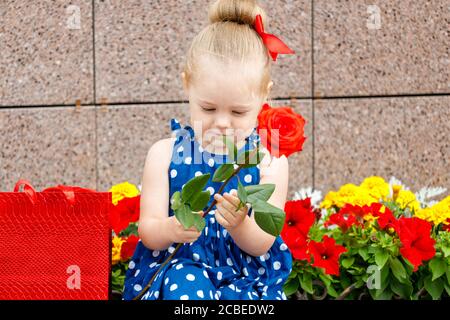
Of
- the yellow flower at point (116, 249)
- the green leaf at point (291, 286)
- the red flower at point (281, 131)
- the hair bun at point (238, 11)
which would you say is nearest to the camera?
the red flower at point (281, 131)

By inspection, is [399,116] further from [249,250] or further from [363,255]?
[249,250]

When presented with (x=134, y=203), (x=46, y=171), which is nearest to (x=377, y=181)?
(x=134, y=203)

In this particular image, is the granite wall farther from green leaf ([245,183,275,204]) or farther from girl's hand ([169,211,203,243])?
green leaf ([245,183,275,204])

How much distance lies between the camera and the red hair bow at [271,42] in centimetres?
231

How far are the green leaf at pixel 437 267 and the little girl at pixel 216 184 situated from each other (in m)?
0.69

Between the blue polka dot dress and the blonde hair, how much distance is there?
0.28 meters

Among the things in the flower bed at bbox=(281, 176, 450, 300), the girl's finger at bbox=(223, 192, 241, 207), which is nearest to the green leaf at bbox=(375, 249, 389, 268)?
the flower bed at bbox=(281, 176, 450, 300)

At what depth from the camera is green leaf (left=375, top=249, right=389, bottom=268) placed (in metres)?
2.77

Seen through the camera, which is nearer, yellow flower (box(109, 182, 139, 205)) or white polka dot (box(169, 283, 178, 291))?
white polka dot (box(169, 283, 178, 291))

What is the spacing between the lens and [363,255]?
2.85m

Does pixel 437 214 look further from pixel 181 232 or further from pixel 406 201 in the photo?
pixel 181 232

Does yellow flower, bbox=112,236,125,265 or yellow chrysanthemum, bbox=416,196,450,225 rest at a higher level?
yellow chrysanthemum, bbox=416,196,450,225

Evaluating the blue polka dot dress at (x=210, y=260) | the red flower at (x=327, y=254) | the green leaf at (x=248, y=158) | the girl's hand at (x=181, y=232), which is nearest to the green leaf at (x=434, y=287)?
the red flower at (x=327, y=254)

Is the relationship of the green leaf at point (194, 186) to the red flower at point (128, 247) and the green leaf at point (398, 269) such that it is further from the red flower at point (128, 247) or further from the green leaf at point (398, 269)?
the green leaf at point (398, 269)
